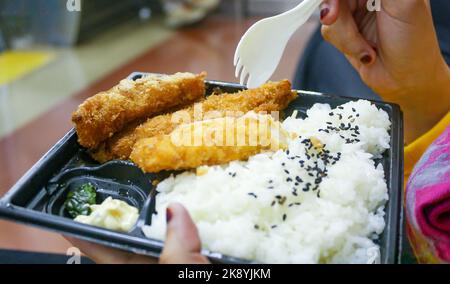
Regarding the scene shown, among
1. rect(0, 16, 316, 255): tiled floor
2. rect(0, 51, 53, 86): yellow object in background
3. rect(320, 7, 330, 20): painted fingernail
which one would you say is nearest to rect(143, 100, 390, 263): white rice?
rect(320, 7, 330, 20): painted fingernail

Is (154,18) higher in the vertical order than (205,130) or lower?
higher

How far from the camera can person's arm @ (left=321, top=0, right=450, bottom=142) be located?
5.17ft

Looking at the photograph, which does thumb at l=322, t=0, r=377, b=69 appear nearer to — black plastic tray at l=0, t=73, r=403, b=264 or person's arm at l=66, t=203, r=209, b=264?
black plastic tray at l=0, t=73, r=403, b=264

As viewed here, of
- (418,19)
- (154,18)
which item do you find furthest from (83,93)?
(418,19)

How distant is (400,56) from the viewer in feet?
Result: 5.35

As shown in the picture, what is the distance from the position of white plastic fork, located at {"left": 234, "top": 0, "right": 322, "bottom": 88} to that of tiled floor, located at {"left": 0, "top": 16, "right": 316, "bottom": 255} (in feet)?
5.21

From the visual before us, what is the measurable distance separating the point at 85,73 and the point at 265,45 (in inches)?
128

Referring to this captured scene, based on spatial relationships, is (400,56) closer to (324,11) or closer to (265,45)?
(324,11)

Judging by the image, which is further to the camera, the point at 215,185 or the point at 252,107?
the point at 252,107

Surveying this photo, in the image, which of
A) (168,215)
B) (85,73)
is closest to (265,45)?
(168,215)

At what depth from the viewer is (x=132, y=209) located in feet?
3.44

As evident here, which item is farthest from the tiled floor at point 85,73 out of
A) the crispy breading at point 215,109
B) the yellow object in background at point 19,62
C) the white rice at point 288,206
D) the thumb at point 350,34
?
the white rice at point 288,206
